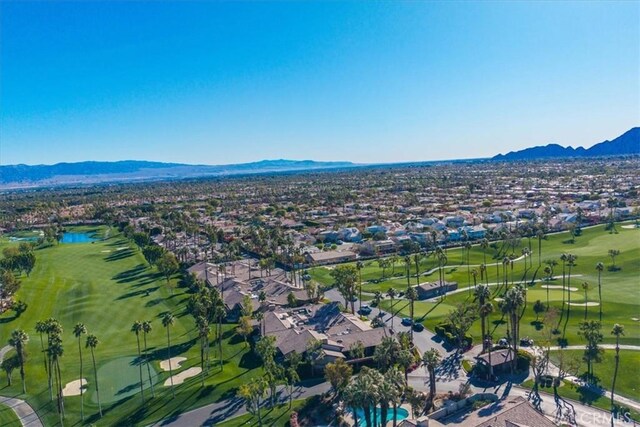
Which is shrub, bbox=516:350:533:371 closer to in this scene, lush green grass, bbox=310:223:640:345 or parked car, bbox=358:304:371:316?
lush green grass, bbox=310:223:640:345

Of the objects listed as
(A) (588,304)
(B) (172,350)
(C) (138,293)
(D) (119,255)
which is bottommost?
(B) (172,350)

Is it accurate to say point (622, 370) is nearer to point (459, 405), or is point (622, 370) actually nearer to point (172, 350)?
point (459, 405)

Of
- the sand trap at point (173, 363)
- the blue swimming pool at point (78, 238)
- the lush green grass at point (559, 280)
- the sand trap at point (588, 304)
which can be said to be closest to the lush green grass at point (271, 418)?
the sand trap at point (173, 363)

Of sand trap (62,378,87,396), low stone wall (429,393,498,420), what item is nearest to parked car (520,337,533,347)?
low stone wall (429,393,498,420)

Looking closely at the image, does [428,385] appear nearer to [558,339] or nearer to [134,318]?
[558,339]

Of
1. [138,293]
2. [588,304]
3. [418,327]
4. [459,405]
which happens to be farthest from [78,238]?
[588,304]
